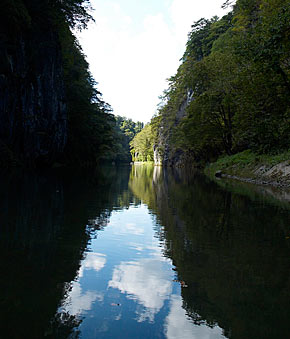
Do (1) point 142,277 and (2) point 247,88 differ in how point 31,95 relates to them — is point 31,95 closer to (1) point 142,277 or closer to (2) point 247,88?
(2) point 247,88

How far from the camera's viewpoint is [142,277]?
369 cm

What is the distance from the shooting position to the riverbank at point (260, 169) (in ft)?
53.3

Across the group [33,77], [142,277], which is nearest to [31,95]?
[33,77]

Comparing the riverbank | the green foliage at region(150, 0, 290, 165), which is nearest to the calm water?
the riverbank

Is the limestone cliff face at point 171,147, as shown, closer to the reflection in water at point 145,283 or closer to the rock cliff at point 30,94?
the rock cliff at point 30,94

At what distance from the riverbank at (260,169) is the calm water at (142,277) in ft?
33.4

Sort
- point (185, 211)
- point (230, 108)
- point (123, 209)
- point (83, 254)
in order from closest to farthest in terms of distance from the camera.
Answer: point (83, 254) < point (185, 211) < point (123, 209) < point (230, 108)

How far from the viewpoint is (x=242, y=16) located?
3228cm

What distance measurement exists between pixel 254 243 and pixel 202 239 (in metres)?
0.88

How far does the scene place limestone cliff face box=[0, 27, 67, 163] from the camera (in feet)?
62.2

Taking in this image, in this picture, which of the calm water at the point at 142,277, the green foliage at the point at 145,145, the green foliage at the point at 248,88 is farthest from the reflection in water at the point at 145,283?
the green foliage at the point at 145,145

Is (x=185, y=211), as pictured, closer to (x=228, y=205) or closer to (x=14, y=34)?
(x=228, y=205)

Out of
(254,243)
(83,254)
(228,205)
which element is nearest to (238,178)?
(228,205)

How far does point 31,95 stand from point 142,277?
21.3 meters
